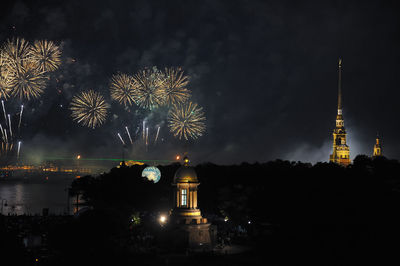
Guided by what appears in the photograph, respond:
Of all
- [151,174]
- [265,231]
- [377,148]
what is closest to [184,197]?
[265,231]

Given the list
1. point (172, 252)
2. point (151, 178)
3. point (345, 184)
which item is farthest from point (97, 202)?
point (345, 184)

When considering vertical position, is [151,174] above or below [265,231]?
above

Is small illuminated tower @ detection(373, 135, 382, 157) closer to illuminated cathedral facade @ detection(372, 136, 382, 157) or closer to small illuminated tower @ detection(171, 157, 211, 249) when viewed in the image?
illuminated cathedral facade @ detection(372, 136, 382, 157)

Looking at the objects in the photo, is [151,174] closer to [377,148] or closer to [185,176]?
[185,176]

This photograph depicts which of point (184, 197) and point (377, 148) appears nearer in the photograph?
point (184, 197)

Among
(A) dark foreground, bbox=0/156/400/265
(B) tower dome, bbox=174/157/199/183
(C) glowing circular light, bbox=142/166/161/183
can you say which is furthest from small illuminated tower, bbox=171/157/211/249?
(C) glowing circular light, bbox=142/166/161/183

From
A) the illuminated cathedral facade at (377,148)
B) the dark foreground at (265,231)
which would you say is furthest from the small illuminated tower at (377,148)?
the dark foreground at (265,231)

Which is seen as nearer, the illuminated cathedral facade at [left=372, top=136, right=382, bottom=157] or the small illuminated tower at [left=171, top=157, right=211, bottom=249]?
the small illuminated tower at [left=171, top=157, right=211, bottom=249]

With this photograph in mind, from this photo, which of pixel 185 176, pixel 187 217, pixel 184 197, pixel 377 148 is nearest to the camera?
pixel 187 217

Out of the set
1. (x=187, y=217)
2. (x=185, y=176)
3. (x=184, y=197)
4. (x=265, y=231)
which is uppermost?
(x=185, y=176)
